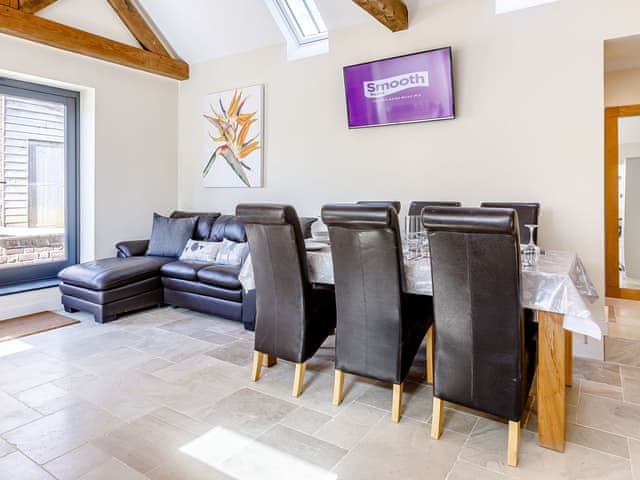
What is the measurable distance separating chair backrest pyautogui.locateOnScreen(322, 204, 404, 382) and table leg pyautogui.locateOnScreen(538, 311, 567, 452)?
2.16 ft

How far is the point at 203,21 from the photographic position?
4.84m

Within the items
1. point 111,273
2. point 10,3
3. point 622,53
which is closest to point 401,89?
point 622,53

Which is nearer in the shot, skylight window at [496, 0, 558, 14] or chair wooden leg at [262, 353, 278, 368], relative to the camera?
chair wooden leg at [262, 353, 278, 368]

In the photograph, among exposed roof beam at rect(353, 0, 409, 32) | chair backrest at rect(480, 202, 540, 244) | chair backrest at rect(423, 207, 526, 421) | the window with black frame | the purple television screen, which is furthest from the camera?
the window with black frame

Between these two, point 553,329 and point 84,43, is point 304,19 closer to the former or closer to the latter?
point 84,43

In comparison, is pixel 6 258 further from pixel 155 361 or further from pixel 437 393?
pixel 437 393

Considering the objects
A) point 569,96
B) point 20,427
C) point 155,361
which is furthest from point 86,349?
point 569,96

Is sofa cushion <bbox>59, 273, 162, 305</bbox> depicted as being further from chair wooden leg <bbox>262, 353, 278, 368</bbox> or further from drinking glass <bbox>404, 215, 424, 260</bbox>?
drinking glass <bbox>404, 215, 424, 260</bbox>

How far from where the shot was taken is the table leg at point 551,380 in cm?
192

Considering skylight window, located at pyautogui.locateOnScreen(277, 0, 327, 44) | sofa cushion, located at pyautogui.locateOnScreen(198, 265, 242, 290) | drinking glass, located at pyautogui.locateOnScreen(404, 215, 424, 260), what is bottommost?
sofa cushion, located at pyautogui.locateOnScreen(198, 265, 242, 290)

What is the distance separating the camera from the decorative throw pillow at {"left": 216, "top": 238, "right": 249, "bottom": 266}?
13.6 ft

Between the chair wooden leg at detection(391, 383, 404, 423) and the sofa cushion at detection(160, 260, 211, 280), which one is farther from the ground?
the sofa cushion at detection(160, 260, 211, 280)

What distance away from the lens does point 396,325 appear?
2170 millimetres

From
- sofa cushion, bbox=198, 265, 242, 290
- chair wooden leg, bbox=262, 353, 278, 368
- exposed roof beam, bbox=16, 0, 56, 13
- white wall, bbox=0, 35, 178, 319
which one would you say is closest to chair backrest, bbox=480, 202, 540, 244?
chair wooden leg, bbox=262, 353, 278, 368
